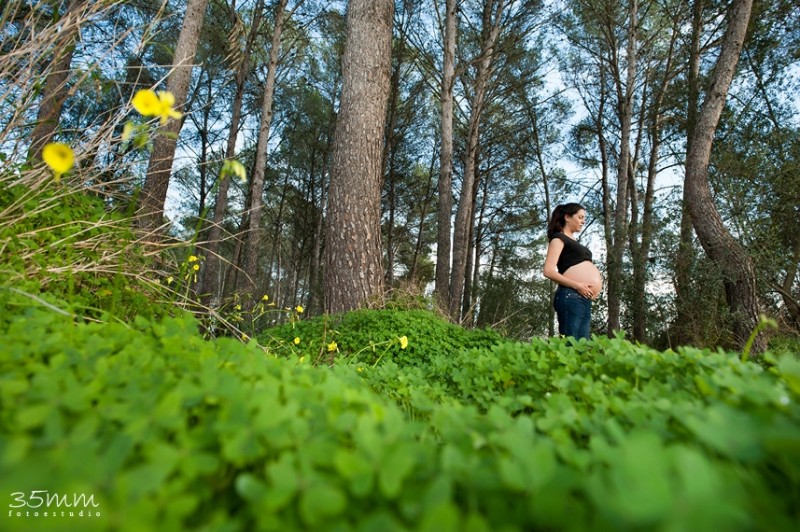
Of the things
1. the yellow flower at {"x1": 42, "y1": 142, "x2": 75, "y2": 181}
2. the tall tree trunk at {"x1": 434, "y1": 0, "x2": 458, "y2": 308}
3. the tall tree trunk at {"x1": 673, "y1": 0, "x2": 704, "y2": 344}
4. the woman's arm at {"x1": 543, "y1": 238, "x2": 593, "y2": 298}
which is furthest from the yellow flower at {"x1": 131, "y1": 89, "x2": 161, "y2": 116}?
the tall tree trunk at {"x1": 434, "y1": 0, "x2": 458, "y2": 308}

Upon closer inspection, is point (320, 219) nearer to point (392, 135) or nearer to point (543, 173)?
point (392, 135)

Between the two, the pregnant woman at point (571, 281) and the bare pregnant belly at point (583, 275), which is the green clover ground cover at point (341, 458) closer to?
the pregnant woman at point (571, 281)

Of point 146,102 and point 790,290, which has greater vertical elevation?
point 790,290

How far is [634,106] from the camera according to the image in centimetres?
1288

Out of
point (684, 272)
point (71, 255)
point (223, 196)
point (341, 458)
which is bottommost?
point (341, 458)

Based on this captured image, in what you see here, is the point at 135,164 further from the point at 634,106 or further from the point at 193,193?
the point at 193,193

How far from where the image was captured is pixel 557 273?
3.58 metres

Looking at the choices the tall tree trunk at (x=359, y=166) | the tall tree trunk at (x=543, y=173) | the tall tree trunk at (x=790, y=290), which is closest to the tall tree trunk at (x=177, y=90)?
the tall tree trunk at (x=359, y=166)

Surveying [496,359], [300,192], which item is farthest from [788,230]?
[300,192]

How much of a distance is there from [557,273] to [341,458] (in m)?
3.54

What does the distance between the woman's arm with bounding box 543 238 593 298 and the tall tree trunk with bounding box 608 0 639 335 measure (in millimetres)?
6630

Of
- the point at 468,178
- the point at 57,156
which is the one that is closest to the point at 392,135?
the point at 468,178

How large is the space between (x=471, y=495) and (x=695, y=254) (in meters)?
9.63

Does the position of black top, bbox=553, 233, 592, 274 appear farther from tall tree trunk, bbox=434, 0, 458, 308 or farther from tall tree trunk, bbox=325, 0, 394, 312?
tall tree trunk, bbox=434, 0, 458, 308
